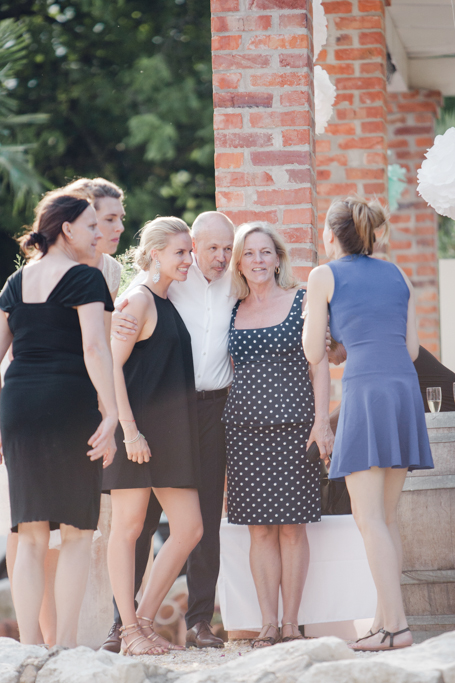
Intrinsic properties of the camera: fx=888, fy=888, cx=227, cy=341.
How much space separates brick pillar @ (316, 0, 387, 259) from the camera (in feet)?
16.4

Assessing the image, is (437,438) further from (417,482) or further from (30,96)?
(30,96)

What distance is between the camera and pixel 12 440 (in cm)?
264

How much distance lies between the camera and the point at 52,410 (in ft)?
8.63

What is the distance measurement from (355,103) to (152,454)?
9.10 feet

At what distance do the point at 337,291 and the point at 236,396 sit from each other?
551 millimetres

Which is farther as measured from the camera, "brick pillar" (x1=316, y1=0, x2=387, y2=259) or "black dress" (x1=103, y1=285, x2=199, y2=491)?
"brick pillar" (x1=316, y1=0, x2=387, y2=259)

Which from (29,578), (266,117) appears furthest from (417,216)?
(29,578)

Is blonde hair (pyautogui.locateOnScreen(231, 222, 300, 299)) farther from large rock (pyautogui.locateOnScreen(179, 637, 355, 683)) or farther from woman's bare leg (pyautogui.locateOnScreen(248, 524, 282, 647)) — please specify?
large rock (pyautogui.locateOnScreen(179, 637, 355, 683))

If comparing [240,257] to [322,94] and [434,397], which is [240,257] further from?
[322,94]

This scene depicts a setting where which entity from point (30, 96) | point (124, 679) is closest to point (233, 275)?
point (124, 679)

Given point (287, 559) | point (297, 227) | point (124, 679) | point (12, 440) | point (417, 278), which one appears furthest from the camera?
point (417, 278)

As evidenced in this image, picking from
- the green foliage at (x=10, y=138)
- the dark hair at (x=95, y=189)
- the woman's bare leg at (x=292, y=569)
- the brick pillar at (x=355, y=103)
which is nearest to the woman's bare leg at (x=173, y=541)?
the woman's bare leg at (x=292, y=569)

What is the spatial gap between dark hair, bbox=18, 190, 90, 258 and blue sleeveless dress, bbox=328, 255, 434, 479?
877 mm

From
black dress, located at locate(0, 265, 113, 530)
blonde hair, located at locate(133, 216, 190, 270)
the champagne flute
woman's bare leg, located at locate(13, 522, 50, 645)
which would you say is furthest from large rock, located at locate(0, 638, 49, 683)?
the champagne flute
